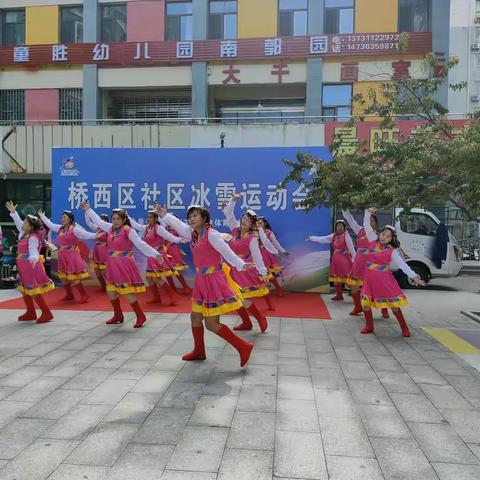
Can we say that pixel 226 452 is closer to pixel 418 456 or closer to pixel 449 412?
pixel 418 456

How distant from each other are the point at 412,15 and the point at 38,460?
17867 millimetres

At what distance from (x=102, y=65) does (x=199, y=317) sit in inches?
599

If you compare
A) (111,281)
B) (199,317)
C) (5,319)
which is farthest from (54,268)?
(199,317)

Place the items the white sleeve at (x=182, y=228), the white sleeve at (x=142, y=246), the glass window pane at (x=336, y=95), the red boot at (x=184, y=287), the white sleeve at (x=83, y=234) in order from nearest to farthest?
the white sleeve at (x=182, y=228)
the white sleeve at (x=142, y=246)
the white sleeve at (x=83, y=234)
the red boot at (x=184, y=287)
the glass window pane at (x=336, y=95)

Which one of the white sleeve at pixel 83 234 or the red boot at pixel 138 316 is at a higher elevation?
the white sleeve at pixel 83 234

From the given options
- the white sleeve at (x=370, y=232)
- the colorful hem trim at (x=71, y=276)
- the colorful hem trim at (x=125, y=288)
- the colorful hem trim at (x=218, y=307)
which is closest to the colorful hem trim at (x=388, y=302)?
the white sleeve at (x=370, y=232)

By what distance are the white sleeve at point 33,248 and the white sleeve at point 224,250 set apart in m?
3.19

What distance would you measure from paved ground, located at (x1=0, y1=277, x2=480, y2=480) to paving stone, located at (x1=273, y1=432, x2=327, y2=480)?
0.4 inches

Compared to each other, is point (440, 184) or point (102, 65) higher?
point (102, 65)

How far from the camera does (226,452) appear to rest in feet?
10.5

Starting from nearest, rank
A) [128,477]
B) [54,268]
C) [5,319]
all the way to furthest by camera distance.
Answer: [128,477] → [5,319] → [54,268]

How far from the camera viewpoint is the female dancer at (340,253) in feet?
31.3

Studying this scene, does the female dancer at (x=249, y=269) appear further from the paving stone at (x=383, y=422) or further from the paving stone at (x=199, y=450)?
the paving stone at (x=199, y=450)

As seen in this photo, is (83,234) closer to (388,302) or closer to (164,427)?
(388,302)
